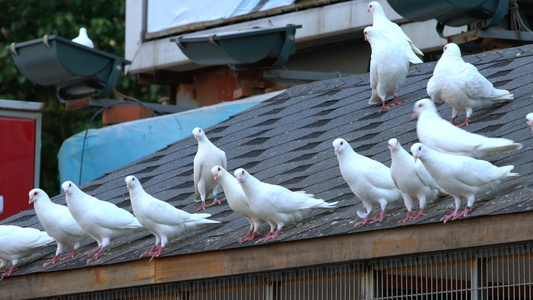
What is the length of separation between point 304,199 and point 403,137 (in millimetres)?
1381

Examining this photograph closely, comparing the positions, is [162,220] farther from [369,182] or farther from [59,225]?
[369,182]

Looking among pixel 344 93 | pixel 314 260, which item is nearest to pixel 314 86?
pixel 344 93

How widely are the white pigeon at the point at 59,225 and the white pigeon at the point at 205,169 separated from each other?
3.16 ft

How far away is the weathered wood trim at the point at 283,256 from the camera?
557cm

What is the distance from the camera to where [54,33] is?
24.2 m

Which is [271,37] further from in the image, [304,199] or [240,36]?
[304,199]

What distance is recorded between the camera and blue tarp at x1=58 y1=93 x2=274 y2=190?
1285 centimetres

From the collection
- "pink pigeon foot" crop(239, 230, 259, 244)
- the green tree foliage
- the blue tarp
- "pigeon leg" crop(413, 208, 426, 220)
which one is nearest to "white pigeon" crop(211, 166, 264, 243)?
"pink pigeon foot" crop(239, 230, 259, 244)

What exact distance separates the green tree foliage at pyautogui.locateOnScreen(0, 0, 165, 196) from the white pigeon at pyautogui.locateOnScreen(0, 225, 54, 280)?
15.4m

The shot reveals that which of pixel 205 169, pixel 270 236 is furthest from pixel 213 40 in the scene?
pixel 270 236

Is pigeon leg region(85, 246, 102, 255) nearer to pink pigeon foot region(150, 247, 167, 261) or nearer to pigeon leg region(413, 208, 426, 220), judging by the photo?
pink pigeon foot region(150, 247, 167, 261)

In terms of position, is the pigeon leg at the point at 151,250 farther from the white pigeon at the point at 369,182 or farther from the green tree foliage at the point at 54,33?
the green tree foliage at the point at 54,33

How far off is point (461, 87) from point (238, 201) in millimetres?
1844

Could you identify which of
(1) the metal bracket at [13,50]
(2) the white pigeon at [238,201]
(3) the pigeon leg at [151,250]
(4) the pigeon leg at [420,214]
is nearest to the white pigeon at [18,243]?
(3) the pigeon leg at [151,250]
